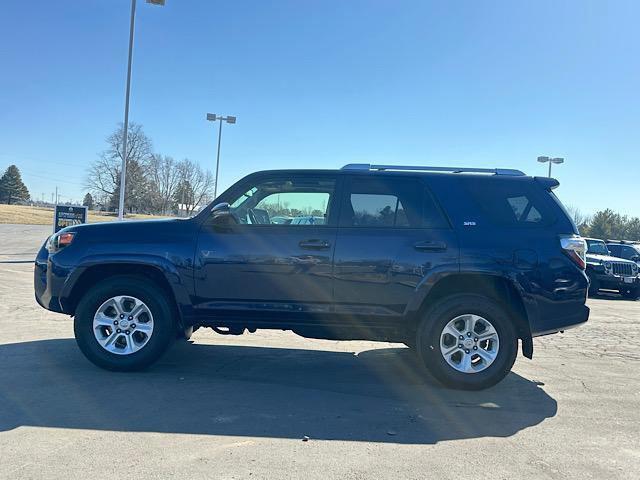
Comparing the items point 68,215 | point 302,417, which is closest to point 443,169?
point 302,417

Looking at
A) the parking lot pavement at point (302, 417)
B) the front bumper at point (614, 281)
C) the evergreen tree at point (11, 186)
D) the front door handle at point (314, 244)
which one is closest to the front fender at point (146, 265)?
the parking lot pavement at point (302, 417)

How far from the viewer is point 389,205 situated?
4996 millimetres

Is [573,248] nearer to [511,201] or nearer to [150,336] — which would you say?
[511,201]

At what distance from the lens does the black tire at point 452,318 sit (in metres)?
4.77

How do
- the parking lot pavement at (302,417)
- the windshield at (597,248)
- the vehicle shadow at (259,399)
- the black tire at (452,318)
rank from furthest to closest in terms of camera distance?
the windshield at (597,248)
the black tire at (452,318)
the vehicle shadow at (259,399)
the parking lot pavement at (302,417)

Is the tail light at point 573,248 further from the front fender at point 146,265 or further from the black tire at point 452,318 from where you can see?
the front fender at point 146,265

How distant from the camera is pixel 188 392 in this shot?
180 inches

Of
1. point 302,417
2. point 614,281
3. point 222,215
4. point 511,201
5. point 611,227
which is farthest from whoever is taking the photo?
point 611,227

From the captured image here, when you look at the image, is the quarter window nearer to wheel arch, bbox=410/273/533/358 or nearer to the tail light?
wheel arch, bbox=410/273/533/358

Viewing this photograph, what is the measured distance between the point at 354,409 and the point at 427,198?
2.12 meters

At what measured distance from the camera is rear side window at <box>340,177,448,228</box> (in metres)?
4.93

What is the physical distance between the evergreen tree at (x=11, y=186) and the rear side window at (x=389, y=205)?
11219 centimetres

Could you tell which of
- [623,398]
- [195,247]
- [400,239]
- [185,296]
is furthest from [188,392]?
[623,398]

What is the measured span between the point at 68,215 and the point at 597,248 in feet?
55.4
